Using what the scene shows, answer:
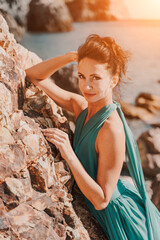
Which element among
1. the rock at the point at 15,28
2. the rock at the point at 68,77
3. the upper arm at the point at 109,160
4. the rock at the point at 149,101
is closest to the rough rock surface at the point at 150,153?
the rock at the point at 149,101

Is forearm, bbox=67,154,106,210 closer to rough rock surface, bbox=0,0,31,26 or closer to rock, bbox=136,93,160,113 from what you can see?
rough rock surface, bbox=0,0,31,26

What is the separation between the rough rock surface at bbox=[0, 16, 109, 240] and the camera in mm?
639

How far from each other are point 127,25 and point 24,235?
4.29 ft

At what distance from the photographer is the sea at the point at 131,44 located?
1.41 metres

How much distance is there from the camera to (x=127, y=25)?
149 centimetres

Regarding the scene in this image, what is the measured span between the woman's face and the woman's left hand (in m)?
0.16

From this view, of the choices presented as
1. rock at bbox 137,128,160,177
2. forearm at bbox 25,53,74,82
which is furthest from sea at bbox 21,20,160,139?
forearm at bbox 25,53,74,82

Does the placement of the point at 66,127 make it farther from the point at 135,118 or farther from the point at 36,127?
the point at 135,118

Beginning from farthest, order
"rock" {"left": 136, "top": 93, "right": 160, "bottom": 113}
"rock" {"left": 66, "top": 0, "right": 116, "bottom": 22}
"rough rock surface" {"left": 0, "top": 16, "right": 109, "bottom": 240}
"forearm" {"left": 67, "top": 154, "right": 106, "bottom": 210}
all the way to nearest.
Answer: "rock" {"left": 136, "top": 93, "right": 160, "bottom": 113} < "rock" {"left": 66, "top": 0, "right": 116, "bottom": 22} < "forearm" {"left": 67, "top": 154, "right": 106, "bottom": 210} < "rough rock surface" {"left": 0, "top": 16, "right": 109, "bottom": 240}

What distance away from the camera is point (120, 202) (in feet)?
2.87

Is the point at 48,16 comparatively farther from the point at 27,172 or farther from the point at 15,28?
the point at 27,172

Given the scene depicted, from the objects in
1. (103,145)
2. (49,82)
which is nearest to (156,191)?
(103,145)

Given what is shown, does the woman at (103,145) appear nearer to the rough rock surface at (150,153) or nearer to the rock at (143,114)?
the rough rock surface at (150,153)

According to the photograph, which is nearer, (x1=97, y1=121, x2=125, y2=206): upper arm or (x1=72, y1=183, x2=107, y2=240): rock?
(x1=97, y1=121, x2=125, y2=206): upper arm
